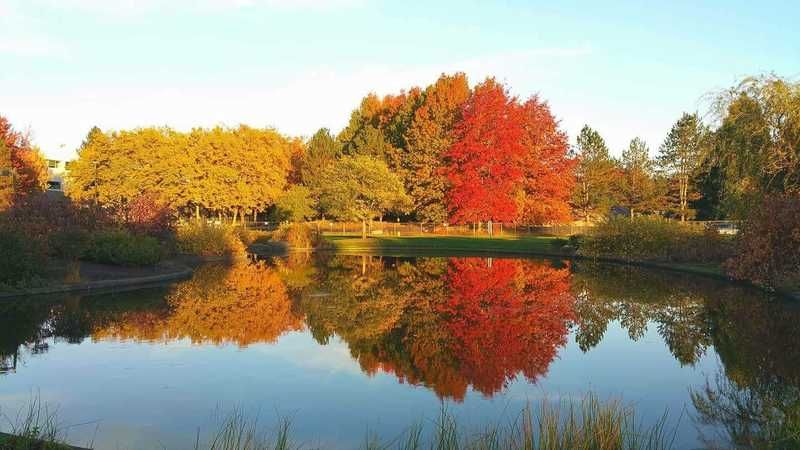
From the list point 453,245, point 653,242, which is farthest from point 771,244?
point 453,245

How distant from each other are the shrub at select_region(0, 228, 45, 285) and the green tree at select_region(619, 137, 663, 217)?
215 ft

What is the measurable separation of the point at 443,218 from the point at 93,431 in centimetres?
5355

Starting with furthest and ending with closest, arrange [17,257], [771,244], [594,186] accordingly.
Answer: [594,186] < [17,257] < [771,244]

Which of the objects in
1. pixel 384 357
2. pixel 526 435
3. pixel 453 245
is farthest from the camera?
pixel 453 245

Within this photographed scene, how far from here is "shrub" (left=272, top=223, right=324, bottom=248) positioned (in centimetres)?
4822

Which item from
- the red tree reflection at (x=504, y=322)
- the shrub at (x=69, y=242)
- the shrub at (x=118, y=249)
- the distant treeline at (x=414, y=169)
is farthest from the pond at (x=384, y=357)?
the distant treeline at (x=414, y=169)

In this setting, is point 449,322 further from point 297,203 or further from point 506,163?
point 297,203

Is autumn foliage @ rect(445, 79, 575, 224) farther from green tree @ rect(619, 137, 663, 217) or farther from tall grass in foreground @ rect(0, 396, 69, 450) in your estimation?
tall grass in foreground @ rect(0, 396, 69, 450)

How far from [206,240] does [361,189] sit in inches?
770

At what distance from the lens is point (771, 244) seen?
20.6 meters

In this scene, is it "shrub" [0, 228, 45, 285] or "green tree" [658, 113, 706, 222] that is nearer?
"shrub" [0, 228, 45, 285]

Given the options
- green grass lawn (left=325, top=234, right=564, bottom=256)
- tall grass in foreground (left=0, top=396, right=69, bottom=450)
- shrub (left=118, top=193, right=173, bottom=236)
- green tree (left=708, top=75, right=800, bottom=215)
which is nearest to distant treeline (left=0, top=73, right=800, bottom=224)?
green grass lawn (left=325, top=234, right=564, bottom=256)

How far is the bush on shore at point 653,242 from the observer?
3244 cm

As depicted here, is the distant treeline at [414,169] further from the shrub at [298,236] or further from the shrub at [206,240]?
the shrub at [206,240]
